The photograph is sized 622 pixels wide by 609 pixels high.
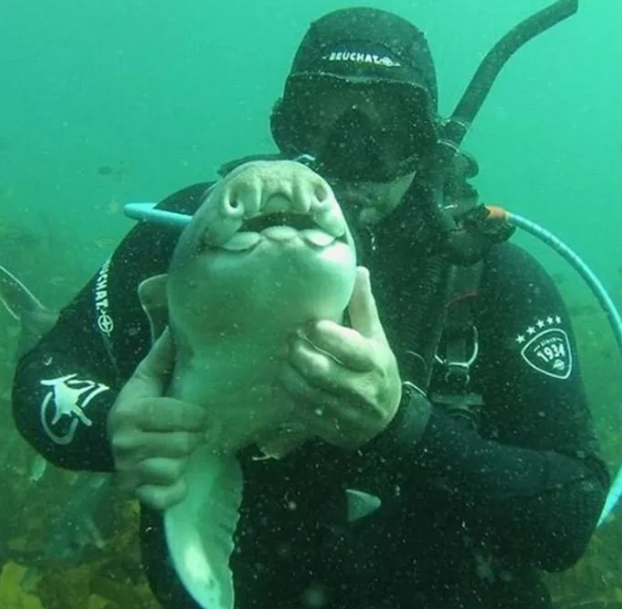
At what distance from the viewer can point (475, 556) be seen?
10.1 ft

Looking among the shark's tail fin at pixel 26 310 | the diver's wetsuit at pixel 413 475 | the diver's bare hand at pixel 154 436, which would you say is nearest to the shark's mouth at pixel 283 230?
the diver's bare hand at pixel 154 436

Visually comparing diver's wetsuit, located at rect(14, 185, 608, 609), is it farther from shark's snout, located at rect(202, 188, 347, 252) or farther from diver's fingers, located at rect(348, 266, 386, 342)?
shark's snout, located at rect(202, 188, 347, 252)

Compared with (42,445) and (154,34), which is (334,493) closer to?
(42,445)

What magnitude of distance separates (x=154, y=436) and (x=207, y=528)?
395 millimetres

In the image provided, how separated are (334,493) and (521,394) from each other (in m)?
0.90

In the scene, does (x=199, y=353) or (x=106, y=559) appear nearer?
(x=199, y=353)

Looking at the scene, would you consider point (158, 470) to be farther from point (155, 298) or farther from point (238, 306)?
point (238, 306)

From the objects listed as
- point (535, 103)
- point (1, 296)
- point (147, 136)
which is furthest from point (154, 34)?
point (1, 296)

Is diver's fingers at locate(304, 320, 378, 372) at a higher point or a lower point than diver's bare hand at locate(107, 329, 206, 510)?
higher

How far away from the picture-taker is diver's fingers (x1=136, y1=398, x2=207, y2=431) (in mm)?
2035

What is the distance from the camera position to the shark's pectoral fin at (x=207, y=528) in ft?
6.96

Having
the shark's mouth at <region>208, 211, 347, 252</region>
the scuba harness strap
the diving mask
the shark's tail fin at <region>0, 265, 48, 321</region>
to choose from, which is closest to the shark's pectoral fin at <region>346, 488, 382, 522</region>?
the scuba harness strap

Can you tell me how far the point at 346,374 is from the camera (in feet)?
6.14

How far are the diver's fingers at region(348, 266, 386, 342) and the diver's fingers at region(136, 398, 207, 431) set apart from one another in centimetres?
53
